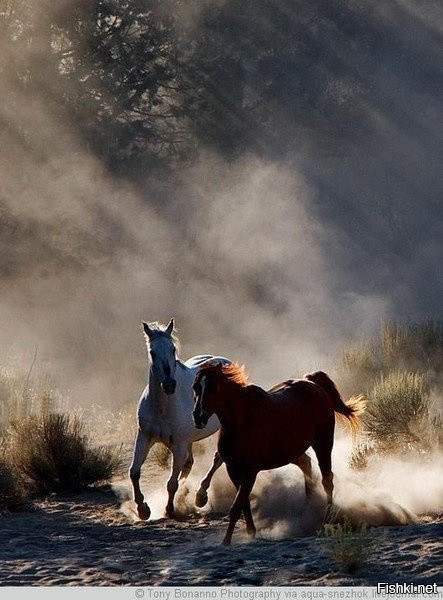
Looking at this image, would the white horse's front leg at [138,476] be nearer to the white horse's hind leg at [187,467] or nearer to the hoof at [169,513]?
the hoof at [169,513]

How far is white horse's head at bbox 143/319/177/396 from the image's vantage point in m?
8.98

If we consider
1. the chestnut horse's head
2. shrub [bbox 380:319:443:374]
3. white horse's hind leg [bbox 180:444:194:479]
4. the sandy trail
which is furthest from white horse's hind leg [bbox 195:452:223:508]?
shrub [bbox 380:319:443:374]

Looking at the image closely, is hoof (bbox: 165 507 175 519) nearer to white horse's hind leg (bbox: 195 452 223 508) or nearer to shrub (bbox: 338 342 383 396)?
white horse's hind leg (bbox: 195 452 223 508)

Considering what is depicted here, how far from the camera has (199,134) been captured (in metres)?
28.5

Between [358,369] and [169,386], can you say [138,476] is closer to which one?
[169,386]

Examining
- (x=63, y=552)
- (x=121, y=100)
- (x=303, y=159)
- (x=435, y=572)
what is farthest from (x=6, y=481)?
(x=303, y=159)

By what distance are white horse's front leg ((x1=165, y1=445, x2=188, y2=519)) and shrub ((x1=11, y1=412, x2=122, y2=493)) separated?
5.49ft

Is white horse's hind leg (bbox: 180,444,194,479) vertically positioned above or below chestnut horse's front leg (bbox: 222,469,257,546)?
above

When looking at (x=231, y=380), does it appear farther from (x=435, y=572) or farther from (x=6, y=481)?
(x=6, y=481)

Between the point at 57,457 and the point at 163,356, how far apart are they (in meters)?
2.35

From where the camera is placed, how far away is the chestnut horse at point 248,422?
25.0 ft

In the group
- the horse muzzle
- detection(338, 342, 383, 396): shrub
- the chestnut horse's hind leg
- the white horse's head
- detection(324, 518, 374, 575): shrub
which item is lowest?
detection(324, 518, 374, 575): shrub

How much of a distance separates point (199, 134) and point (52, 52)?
13.8 feet

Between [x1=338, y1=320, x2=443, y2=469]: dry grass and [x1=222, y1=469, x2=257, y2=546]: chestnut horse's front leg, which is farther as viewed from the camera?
[x1=338, y1=320, x2=443, y2=469]: dry grass
